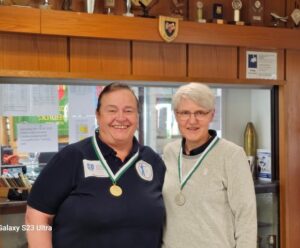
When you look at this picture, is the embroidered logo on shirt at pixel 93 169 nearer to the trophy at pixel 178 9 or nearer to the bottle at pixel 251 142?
the trophy at pixel 178 9

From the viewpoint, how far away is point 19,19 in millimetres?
2129

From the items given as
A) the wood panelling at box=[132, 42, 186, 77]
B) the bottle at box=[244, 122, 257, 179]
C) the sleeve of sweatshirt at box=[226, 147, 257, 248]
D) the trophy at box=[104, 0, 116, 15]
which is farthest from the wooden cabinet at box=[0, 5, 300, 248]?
the sleeve of sweatshirt at box=[226, 147, 257, 248]

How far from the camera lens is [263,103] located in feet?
9.90

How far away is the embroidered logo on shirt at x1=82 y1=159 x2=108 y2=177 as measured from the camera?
5.47ft

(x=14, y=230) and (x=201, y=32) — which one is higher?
(x=201, y=32)

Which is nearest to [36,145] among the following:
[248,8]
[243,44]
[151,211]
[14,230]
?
[14,230]

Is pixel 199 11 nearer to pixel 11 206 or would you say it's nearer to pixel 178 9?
pixel 178 9

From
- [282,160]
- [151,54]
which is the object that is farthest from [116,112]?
[282,160]

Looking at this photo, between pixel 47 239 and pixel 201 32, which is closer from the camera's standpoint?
pixel 47 239

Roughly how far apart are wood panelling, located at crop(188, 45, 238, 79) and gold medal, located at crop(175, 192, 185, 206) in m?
1.01

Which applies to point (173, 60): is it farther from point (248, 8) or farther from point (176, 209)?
point (176, 209)

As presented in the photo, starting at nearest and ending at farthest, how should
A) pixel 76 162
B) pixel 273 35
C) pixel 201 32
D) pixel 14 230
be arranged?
pixel 76 162 → pixel 14 230 → pixel 201 32 → pixel 273 35

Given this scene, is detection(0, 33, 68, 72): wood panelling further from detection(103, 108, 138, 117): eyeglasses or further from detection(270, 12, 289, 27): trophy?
detection(270, 12, 289, 27): trophy

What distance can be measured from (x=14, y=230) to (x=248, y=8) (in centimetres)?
189
